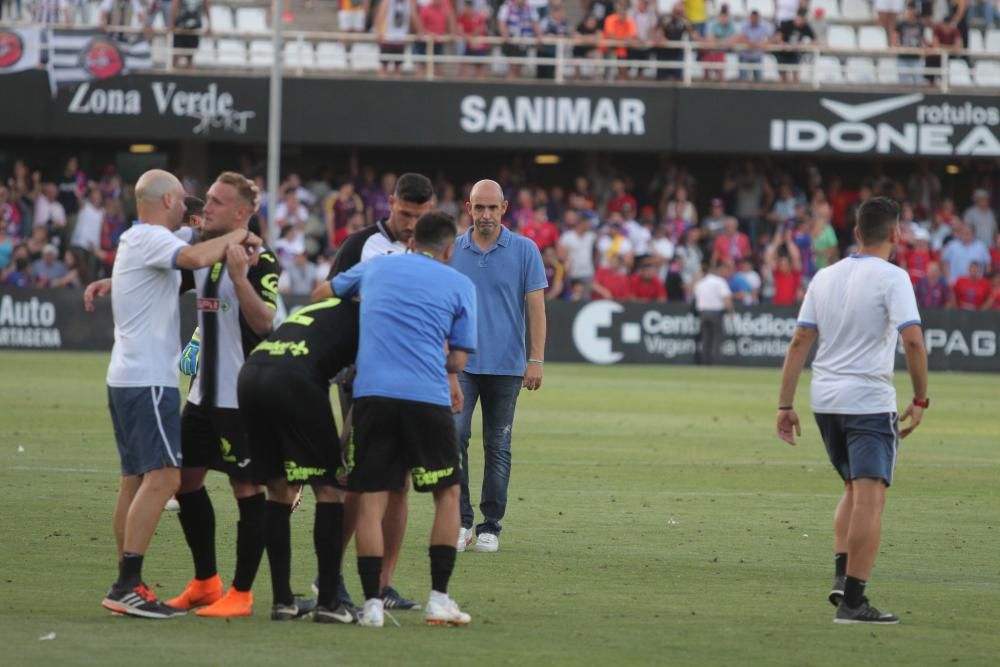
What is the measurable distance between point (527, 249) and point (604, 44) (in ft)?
81.1

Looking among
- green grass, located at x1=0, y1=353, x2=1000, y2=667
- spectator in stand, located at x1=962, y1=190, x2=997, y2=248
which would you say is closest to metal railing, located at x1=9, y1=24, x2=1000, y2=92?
spectator in stand, located at x1=962, y1=190, x2=997, y2=248

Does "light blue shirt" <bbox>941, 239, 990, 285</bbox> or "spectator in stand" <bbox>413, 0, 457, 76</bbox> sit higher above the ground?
"spectator in stand" <bbox>413, 0, 457, 76</bbox>

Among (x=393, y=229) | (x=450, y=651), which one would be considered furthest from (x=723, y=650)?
(x=393, y=229)

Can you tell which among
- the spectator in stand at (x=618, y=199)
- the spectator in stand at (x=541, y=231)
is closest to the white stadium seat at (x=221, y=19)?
the spectator in stand at (x=541, y=231)

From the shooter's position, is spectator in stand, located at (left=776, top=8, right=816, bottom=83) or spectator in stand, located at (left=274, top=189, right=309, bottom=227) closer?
spectator in stand, located at (left=274, top=189, right=309, bottom=227)

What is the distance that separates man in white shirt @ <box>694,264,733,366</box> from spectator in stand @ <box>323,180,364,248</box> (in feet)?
21.7

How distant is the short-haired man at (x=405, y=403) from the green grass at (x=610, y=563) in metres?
0.38

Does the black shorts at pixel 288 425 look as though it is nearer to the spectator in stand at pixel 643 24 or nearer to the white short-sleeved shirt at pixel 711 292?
the white short-sleeved shirt at pixel 711 292

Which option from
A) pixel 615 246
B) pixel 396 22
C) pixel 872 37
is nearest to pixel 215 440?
pixel 615 246

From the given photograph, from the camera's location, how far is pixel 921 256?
110 ft

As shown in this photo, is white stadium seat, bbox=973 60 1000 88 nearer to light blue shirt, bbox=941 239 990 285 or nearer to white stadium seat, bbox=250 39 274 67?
light blue shirt, bbox=941 239 990 285

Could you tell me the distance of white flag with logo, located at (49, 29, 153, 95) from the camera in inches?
1316

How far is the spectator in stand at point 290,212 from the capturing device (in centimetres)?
3306

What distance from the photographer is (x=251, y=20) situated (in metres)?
36.2
